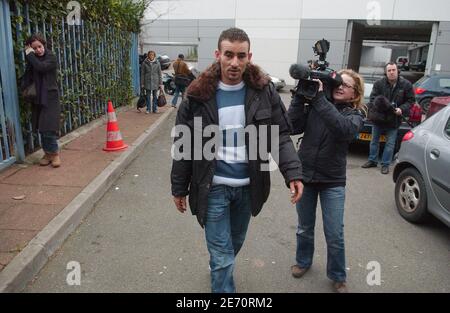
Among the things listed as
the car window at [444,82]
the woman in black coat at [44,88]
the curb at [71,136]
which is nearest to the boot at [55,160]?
the woman in black coat at [44,88]

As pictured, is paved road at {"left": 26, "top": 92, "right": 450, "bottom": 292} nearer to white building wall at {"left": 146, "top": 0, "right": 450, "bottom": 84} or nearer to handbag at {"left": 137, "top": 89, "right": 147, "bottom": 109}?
handbag at {"left": 137, "top": 89, "right": 147, "bottom": 109}

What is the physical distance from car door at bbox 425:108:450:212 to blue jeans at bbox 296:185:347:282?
1561mm

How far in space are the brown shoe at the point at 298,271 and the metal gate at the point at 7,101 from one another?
4.23 m

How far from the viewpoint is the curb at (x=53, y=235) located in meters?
Result: 3.03

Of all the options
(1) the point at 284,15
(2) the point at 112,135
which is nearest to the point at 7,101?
(2) the point at 112,135

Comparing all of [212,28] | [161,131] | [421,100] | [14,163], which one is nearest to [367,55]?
[212,28]

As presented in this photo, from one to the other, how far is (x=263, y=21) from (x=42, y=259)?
78.6ft

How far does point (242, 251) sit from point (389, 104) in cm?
397

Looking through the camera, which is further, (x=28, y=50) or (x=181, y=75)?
(x=181, y=75)

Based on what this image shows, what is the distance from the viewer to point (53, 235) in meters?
3.69

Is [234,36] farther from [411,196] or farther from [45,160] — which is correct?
[45,160]

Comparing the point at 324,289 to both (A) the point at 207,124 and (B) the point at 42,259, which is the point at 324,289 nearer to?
(A) the point at 207,124
